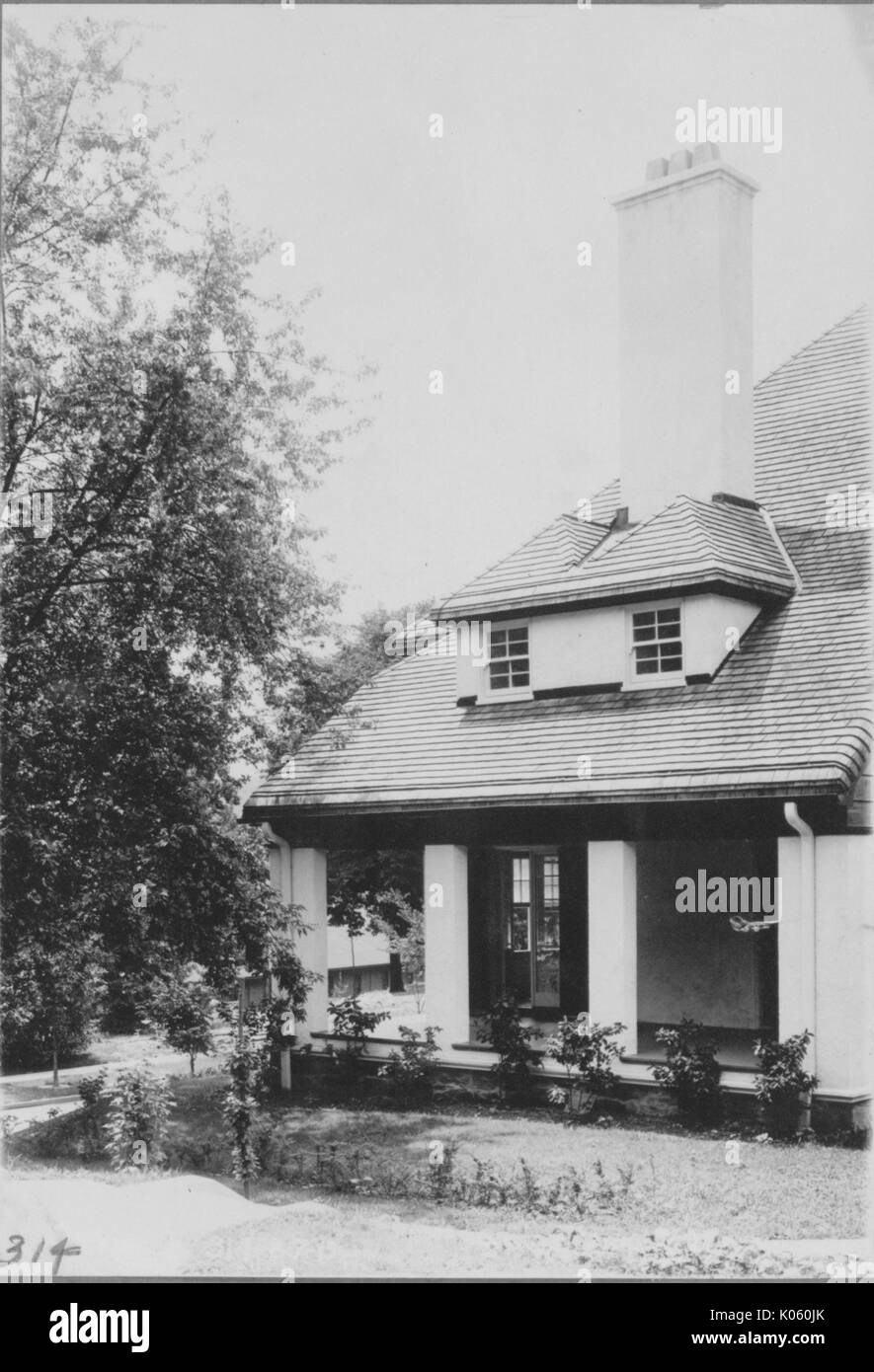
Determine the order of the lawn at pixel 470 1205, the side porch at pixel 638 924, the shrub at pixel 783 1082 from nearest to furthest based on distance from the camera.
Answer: the lawn at pixel 470 1205 < the shrub at pixel 783 1082 < the side porch at pixel 638 924

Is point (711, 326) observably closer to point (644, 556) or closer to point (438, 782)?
point (644, 556)

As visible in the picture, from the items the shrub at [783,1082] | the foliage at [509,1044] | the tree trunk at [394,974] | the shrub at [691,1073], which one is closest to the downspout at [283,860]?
the tree trunk at [394,974]

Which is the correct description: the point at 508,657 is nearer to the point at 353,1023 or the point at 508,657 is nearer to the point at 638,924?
the point at 638,924

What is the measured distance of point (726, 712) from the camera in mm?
8992

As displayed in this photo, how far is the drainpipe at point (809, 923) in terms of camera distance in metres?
8.22

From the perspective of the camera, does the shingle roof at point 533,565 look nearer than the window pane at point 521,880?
Yes

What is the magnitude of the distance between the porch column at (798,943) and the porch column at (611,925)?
1324 millimetres

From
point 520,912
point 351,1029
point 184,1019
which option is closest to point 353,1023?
point 351,1029

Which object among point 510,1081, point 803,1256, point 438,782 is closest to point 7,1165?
point 510,1081

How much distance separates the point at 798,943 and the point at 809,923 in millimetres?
161

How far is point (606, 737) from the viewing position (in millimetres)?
9594

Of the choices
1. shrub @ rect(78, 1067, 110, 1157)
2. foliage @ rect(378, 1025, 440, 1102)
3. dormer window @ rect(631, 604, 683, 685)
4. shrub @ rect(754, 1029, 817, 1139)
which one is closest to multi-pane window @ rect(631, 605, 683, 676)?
dormer window @ rect(631, 604, 683, 685)

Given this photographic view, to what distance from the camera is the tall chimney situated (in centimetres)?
970

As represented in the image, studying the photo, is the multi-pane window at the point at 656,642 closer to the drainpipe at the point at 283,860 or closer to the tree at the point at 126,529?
the tree at the point at 126,529
